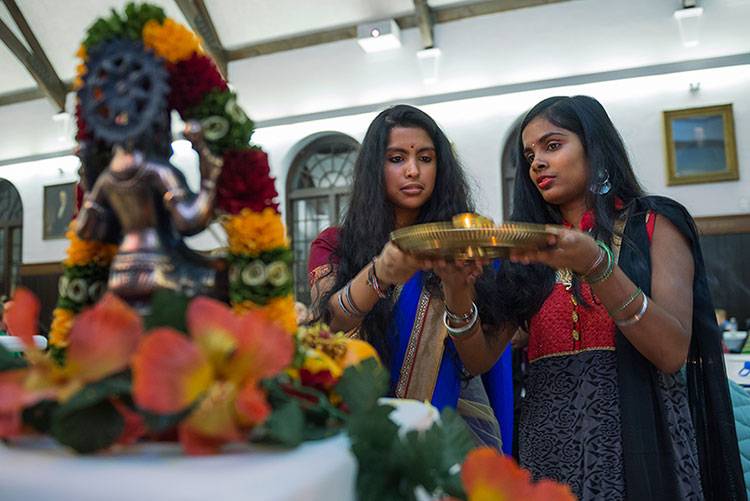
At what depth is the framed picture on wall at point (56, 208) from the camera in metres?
9.91

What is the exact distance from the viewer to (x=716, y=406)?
133 centimetres

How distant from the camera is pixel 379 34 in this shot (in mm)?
7578

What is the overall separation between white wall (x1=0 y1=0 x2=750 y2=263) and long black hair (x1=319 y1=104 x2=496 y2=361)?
16.6 feet

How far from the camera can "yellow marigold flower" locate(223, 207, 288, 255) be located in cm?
67

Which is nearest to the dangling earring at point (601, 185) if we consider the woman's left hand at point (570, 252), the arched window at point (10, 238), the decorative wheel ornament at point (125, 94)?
the woman's left hand at point (570, 252)

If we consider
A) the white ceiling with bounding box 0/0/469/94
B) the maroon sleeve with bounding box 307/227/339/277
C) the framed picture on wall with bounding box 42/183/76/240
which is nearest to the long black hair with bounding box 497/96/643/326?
the maroon sleeve with bounding box 307/227/339/277

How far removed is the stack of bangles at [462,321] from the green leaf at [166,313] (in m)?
0.86

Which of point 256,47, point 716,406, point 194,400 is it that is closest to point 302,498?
point 194,400

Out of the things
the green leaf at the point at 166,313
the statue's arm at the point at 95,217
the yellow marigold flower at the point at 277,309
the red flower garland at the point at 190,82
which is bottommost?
the yellow marigold flower at the point at 277,309

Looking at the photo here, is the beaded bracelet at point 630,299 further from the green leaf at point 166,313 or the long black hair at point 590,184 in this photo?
the green leaf at point 166,313

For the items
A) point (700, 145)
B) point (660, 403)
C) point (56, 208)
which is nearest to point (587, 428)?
point (660, 403)

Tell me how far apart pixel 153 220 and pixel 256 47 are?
8367 mm

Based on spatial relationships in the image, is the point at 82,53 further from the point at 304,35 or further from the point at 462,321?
the point at 304,35

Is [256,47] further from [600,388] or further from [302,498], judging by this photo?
[302,498]
